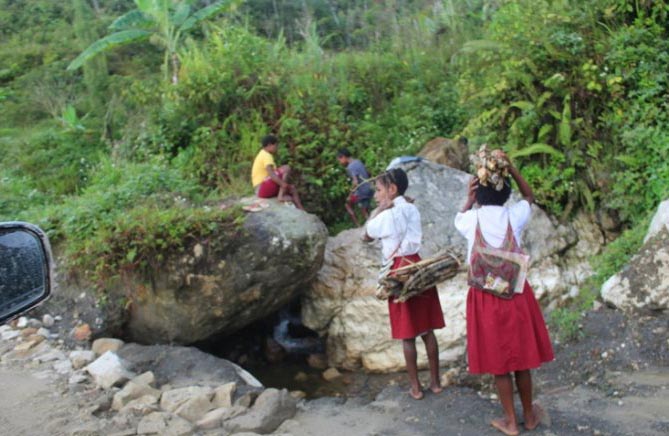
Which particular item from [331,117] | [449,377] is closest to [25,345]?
[449,377]

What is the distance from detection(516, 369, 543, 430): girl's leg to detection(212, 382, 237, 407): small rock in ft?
8.24

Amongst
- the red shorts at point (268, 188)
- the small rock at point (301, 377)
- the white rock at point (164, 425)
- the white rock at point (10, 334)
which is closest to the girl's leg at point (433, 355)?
the white rock at point (164, 425)

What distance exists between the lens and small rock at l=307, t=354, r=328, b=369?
8680mm

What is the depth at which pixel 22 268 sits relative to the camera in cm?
215

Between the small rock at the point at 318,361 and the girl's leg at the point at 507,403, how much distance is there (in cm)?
392

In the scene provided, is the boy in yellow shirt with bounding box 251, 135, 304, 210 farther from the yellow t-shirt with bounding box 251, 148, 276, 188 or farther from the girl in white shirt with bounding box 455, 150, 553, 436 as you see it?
the girl in white shirt with bounding box 455, 150, 553, 436

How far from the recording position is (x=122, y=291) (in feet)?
23.9

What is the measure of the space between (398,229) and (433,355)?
1.24 meters

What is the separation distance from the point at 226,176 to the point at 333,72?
326cm

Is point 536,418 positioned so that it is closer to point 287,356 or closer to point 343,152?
point 287,356

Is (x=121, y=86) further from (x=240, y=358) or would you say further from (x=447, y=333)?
(x=447, y=333)

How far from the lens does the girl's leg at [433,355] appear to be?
5.81 metres

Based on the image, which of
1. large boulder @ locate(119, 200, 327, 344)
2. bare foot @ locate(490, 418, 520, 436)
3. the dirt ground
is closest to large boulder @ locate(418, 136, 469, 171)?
large boulder @ locate(119, 200, 327, 344)

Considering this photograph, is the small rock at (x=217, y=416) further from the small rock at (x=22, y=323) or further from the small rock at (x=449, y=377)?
the small rock at (x=22, y=323)
